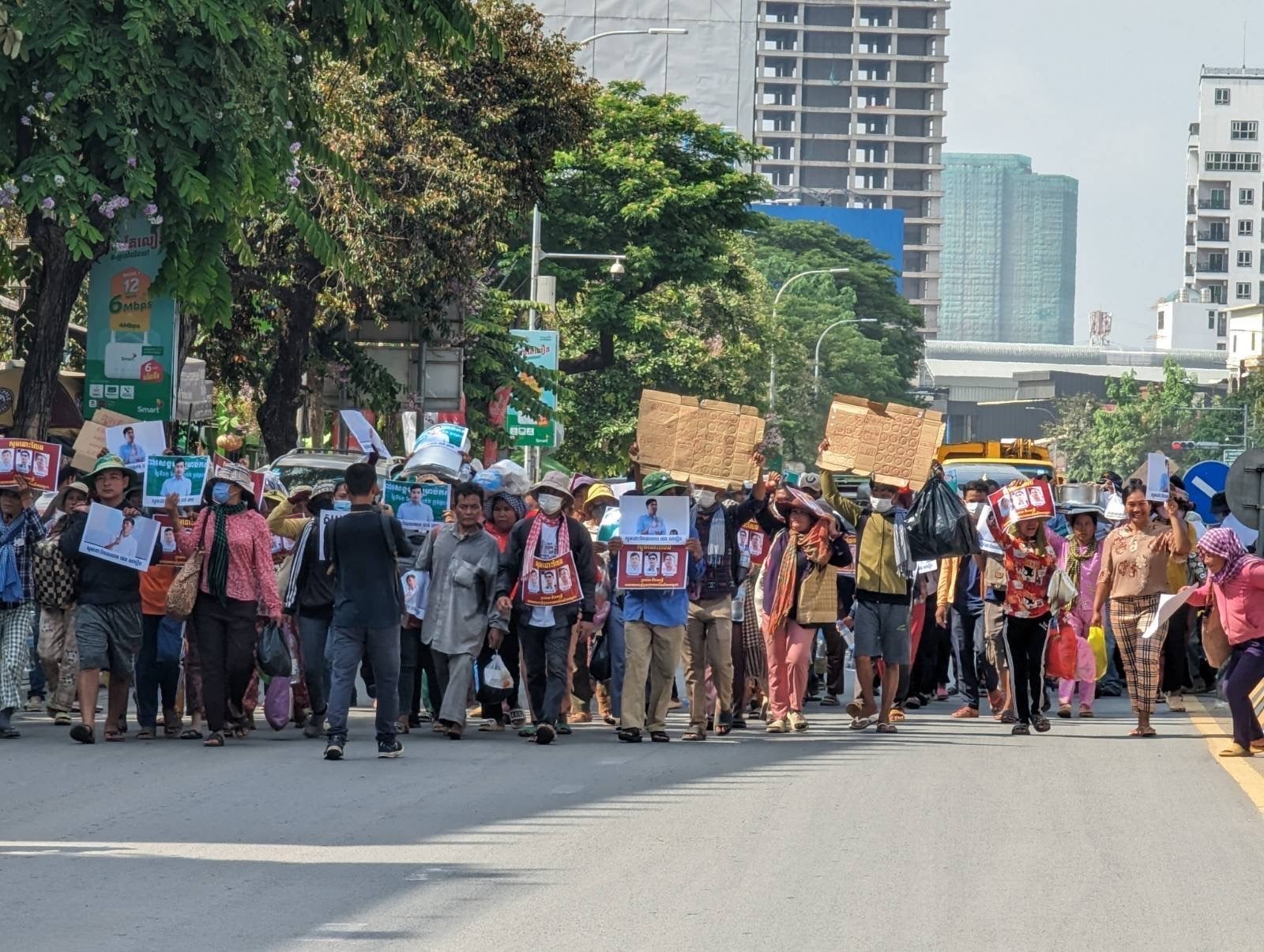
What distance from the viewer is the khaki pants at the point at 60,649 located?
51.0 feet

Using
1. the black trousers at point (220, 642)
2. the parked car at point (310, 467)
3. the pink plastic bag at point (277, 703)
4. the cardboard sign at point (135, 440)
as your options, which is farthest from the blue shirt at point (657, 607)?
the parked car at point (310, 467)

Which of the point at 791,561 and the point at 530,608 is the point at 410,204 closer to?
the point at 791,561

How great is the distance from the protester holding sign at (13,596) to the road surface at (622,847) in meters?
0.39

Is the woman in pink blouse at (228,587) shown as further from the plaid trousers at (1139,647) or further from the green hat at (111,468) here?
the plaid trousers at (1139,647)

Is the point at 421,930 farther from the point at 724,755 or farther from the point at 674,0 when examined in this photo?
the point at 674,0

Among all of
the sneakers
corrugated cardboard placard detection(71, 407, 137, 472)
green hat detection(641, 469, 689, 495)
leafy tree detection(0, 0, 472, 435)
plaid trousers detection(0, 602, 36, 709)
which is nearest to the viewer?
the sneakers

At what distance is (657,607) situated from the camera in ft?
50.7

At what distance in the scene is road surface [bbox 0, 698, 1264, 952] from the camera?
8.14 m

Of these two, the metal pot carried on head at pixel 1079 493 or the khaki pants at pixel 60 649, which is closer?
the khaki pants at pixel 60 649

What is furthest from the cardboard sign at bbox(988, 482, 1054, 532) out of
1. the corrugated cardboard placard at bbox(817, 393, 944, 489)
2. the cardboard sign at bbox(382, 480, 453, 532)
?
the cardboard sign at bbox(382, 480, 453, 532)

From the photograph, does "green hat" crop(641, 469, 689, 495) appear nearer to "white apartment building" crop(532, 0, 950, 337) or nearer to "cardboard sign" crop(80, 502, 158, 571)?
"cardboard sign" crop(80, 502, 158, 571)

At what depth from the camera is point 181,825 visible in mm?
10609

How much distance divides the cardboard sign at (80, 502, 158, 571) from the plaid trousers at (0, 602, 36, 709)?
70cm

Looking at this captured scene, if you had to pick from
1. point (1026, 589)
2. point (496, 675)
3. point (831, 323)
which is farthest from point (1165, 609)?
point (831, 323)
